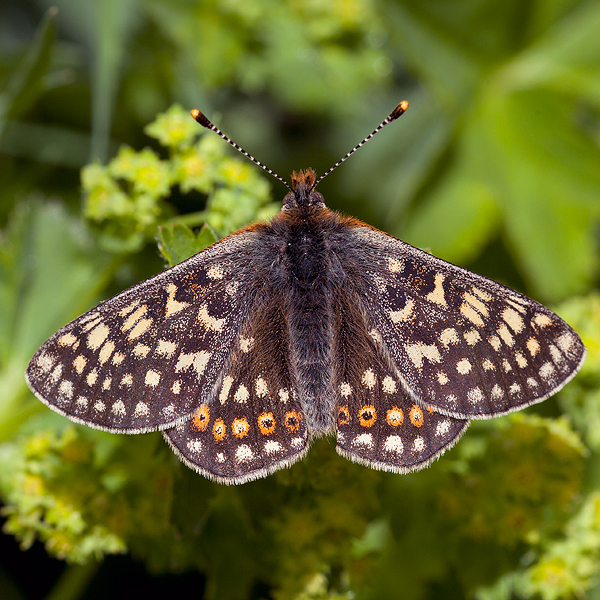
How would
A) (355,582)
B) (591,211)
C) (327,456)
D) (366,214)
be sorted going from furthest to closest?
(366,214), (591,211), (355,582), (327,456)

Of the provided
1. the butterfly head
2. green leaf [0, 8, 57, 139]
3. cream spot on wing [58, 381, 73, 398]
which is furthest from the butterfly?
green leaf [0, 8, 57, 139]

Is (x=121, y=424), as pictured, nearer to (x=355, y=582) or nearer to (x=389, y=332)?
(x=389, y=332)

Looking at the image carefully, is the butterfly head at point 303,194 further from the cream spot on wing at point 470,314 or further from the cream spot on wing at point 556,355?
the cream spot on wing at point 556,355

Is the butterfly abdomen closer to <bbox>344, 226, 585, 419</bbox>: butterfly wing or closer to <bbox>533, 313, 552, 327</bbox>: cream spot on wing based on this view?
<bbox>344, 226, 585, 419</bbox>: butterfly wing

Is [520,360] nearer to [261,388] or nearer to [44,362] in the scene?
[261,388]

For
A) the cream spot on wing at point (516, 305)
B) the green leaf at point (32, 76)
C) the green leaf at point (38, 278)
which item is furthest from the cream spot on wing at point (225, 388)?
the green leaf at point (32, 76)

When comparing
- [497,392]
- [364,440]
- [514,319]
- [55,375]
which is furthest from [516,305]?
[55,375]

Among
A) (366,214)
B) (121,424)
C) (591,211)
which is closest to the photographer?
(121,424)

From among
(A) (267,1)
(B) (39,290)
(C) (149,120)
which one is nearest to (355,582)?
(B) (39,290)

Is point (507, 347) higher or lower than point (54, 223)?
lower
